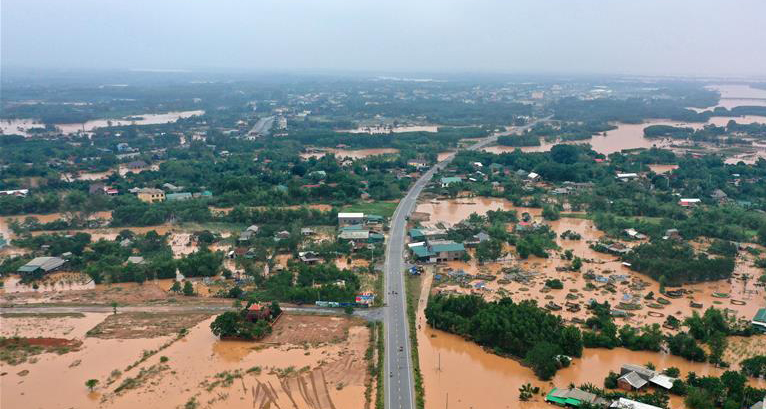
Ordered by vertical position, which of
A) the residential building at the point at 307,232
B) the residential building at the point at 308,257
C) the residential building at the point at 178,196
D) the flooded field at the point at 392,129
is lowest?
the residential building at the point at 308,257

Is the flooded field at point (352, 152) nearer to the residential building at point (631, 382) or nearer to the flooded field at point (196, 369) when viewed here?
the flooded field at point (196, 369)

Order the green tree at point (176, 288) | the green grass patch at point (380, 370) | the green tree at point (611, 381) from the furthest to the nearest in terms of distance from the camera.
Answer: the green tree at point (176, 288) < the green tree at point (611, 381) < the green grass patch at point (380, 370)

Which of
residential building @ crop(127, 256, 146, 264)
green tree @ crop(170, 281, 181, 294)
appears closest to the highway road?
green tree @ crop(170, 281, 181, 294)

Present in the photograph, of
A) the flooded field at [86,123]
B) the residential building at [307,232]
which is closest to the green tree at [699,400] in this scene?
the residential building at [307,232]

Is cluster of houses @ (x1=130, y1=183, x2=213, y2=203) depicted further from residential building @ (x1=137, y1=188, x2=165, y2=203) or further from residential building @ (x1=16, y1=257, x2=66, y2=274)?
residential building @ (x1=16, y1=257, x2=66, y2=274)

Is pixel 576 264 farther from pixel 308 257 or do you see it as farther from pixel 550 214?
pixel 308 257

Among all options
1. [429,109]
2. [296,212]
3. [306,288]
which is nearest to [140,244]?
[296,212]
